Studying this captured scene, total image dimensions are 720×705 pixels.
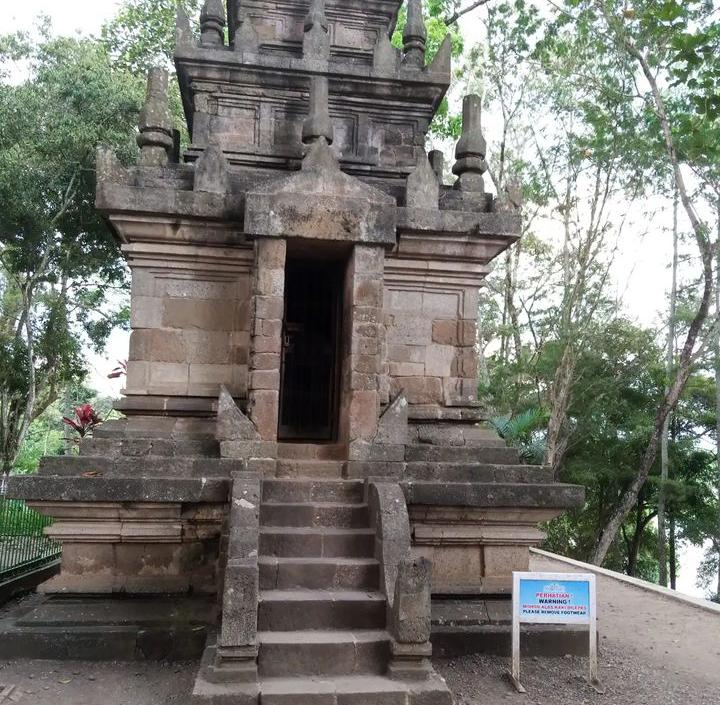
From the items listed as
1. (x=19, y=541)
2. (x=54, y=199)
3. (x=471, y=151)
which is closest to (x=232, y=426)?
(x=471, y=151)

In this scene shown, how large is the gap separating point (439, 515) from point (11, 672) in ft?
11.5

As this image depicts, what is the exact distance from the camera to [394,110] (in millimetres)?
8023

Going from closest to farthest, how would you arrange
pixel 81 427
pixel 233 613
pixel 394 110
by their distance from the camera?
pixel 233 613 → pixel 394 110 → pixel 81 427

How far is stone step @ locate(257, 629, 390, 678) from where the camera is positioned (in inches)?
176

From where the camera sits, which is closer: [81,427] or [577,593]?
[577,593]

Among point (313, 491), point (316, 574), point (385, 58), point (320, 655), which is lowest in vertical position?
point (320, 655)

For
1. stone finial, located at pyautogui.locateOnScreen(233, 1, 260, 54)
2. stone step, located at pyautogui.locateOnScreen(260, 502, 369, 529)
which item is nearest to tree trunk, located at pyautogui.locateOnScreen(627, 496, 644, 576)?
stone step, located at pyautogui.locateOnScreen(260, 502, 369, 529)

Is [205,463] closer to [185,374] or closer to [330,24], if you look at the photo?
[185,374]

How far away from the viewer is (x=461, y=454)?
641cm

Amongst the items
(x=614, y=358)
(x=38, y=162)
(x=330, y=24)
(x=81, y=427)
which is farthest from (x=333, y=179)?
(x=614, y=358)

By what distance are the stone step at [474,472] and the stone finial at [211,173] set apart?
3.24 m

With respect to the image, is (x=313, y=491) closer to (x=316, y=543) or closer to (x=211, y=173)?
(x=316, y=543)

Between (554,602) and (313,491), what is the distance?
2121 millimetres

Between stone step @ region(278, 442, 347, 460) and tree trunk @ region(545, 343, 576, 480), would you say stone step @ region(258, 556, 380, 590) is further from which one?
tree trunk @ region(545, 343, 576, 480)
